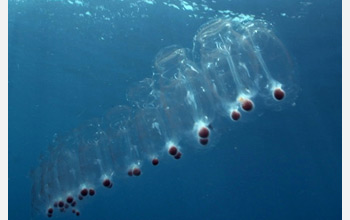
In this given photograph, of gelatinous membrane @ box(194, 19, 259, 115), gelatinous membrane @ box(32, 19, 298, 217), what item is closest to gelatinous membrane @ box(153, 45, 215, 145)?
gelatinous membrane @ box(32, 19, 298, 217)

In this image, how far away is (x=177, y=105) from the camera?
489 centimetres

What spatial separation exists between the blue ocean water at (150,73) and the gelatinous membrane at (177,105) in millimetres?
513

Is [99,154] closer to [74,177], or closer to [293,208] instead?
[74,177]

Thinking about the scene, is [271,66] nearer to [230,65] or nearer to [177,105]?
[230,65]

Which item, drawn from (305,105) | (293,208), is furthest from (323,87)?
(293,208)

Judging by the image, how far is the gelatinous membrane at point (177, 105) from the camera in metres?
4.44

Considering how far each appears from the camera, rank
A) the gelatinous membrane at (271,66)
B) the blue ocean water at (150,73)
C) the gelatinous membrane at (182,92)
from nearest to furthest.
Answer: the gelatinous membrane at (271,66) < the gelatinous membrane at (182,92) < the blue ocean water at (150,73)

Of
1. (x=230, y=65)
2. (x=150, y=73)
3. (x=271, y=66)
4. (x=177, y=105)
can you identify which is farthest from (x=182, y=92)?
(x=150, y=73)

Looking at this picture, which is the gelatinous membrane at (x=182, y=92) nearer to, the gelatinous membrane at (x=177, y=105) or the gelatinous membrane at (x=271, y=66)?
the gelatinous membrane at (x=177, y=105)

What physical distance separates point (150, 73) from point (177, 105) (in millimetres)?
12412

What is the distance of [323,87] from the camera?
16.3 meters

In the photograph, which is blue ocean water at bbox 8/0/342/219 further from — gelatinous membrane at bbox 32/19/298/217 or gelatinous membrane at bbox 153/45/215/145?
gelatinous membrane at bbox 153/45/215/145

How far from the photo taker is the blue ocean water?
12.1 meters

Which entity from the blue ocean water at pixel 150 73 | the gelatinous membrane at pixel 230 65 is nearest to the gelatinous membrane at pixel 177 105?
the gelatinous membrane at pixel 230 65
